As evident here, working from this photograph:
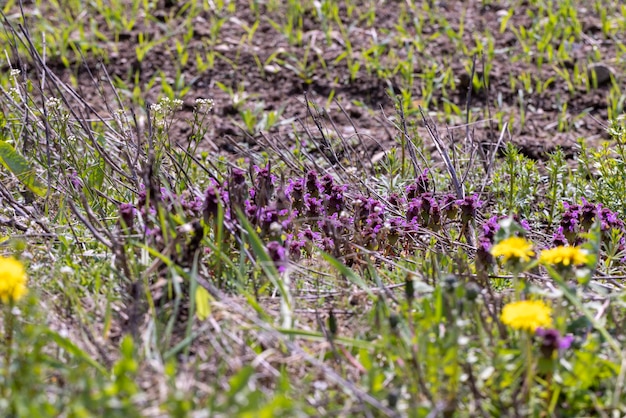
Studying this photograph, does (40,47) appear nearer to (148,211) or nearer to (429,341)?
(148,211)

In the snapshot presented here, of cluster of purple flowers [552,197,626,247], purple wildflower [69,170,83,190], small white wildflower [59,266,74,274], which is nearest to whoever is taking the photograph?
small white wildflower [59,266,74,274]

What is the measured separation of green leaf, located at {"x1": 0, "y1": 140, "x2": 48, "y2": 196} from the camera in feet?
11.4

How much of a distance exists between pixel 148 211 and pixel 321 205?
87cm

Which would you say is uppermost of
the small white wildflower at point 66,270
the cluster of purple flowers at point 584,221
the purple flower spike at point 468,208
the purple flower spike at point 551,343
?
the small white wildflower at point 66,270

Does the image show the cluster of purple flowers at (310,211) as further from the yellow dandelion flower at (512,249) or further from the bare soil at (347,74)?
the bare soil at (347,74)

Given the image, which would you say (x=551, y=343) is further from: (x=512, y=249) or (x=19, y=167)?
(x=19, y=167)

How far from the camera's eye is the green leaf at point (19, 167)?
347 cm

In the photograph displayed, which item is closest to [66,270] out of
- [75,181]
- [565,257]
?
[75,181]

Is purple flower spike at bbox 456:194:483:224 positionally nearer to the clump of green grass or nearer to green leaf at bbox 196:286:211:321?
the clump of green grass

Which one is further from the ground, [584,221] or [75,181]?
→ [75,181]

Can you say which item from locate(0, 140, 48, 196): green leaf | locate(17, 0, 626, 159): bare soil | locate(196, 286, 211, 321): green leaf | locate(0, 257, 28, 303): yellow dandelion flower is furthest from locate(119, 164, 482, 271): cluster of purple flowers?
locate(17, 0, 626, 159): bare soil

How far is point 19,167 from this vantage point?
350 centimetres

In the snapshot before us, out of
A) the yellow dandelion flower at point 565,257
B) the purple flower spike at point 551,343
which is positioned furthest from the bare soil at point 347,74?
the purple flower spike at point 551,343

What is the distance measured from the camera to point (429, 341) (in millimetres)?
2076
